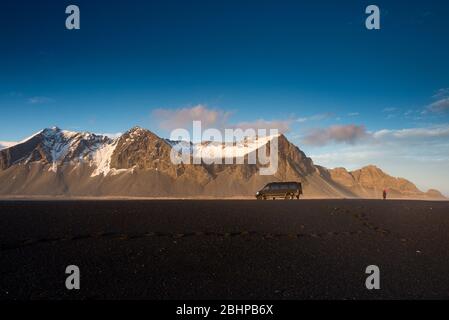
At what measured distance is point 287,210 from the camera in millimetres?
26109

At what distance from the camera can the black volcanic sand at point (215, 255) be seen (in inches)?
487

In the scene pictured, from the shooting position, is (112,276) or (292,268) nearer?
(112,276)

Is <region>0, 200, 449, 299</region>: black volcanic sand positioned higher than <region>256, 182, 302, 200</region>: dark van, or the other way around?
<region>256, 182, 302, 200</region>: dark van

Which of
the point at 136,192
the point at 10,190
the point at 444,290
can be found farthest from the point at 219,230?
the point at 10,190

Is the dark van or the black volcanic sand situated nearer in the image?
the black volcanic sand

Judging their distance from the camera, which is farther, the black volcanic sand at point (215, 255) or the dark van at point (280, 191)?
the dark van at point (280, 191)

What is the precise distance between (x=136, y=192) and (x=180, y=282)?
17999 cm

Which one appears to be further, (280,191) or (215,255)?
(280,191)

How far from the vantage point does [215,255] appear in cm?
1531

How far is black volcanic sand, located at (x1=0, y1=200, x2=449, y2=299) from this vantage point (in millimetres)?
12367

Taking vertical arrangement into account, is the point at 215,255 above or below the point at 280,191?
below

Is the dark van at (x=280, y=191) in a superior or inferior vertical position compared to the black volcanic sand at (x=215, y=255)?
superior
